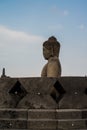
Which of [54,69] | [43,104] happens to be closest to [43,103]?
[43,104]

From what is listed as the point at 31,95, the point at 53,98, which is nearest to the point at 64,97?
the point at 53,98

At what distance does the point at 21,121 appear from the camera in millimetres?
7727

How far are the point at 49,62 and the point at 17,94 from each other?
5.90ft

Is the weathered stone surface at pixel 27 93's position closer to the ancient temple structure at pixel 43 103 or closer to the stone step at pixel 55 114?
the ancient temple structure at pixel 43 103

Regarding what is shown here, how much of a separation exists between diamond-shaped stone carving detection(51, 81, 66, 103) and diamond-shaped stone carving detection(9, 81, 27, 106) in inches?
28.9

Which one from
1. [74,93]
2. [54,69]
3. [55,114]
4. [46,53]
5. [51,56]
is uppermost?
[46,53]

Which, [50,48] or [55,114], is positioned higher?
[50,48]

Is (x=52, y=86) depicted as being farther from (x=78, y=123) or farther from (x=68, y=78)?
(x=78, y=123)

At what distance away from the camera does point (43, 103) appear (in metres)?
7.99

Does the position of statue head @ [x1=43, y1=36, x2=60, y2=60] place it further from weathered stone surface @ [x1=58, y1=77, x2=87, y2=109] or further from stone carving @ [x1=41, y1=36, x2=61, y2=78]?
weathered stone surface @ [x1=58, y1=77, x2=87, y2=109]

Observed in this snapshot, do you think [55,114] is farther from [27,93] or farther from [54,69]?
[54,69]

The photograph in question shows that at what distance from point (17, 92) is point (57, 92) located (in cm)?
102

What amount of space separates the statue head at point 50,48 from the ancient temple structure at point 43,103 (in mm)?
2106

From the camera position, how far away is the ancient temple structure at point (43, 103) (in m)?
7.66
